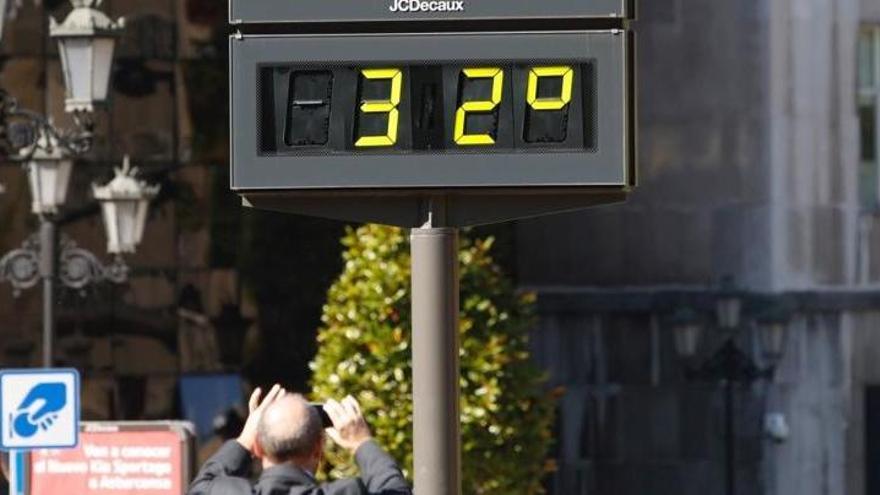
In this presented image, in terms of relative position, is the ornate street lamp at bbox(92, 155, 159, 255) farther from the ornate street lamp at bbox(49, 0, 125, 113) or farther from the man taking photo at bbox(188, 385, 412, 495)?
the man taking photo at bbox(188, 385, 412, 495)

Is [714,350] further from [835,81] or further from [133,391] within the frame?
[133,391]

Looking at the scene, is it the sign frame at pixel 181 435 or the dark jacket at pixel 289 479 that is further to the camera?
the sign frame at pixel 181 435

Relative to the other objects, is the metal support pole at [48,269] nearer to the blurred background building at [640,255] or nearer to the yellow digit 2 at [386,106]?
the blurred background building at [640,255]

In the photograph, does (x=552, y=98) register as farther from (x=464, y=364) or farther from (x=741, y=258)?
(x=741, y=258)

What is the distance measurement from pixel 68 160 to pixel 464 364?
4.68m

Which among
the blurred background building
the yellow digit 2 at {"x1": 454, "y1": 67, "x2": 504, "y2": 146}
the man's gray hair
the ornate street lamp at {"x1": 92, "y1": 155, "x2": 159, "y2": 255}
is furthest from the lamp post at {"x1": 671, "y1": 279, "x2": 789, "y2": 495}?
the man's gray hair

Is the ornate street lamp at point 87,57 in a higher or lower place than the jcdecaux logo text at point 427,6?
higher

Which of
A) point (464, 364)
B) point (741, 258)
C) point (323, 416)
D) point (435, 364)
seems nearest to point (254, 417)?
point (323, 416)

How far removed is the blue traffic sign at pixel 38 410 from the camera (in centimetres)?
1520

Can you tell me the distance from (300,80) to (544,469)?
15226mm

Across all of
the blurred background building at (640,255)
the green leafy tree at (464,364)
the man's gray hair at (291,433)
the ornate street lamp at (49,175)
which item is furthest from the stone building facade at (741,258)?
the man's gray hair at (291,433)

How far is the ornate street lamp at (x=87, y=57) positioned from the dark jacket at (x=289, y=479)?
10562 mm

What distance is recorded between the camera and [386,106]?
8859 millimetres

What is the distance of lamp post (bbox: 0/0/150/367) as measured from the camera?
59.2 ft
